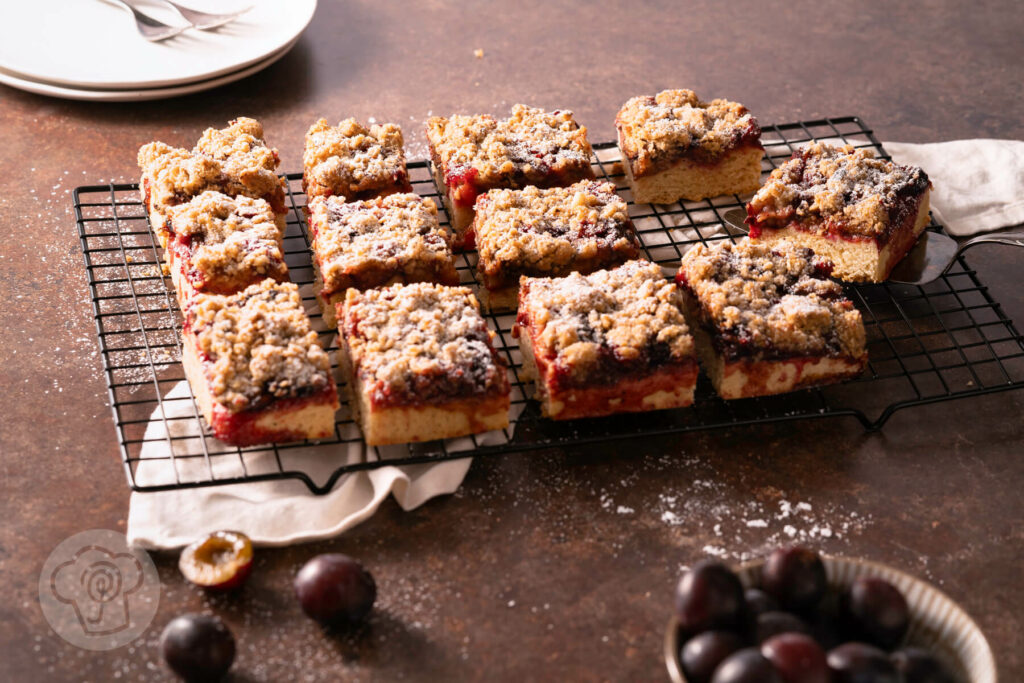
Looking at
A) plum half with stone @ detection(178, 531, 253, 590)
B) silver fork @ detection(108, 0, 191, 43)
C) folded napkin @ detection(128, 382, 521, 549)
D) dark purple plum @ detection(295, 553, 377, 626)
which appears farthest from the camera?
silver fork @ detection(108, 0, 191, 43)

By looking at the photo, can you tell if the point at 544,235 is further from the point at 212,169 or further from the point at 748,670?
the point at 748,670

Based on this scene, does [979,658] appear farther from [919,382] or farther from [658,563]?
[919,382]

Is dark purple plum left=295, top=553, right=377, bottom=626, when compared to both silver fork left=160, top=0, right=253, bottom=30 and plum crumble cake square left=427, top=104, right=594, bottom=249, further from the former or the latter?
silver fork left=160, top=0, right=253, bottom=30

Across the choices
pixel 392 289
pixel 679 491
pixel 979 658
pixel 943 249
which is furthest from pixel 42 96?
pixel 979 658

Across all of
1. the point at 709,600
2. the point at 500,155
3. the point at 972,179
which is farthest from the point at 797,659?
the point at 972,179

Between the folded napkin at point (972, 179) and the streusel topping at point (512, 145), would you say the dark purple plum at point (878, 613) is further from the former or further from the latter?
the folded napkin at point (972, 179)

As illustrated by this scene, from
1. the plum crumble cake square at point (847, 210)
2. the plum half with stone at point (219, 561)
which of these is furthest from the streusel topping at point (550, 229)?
the plum half with stone at point (219, 561)

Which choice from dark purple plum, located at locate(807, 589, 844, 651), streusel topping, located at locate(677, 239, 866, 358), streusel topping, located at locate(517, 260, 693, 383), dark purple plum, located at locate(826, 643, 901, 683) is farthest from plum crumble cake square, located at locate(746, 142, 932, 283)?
dark purple plum, located at locate(826, 643, 901, 683)
